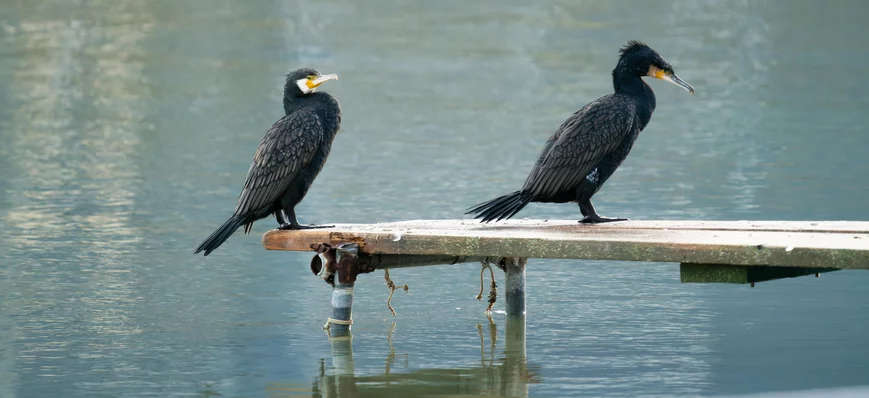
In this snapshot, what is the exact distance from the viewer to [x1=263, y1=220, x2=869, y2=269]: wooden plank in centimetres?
669

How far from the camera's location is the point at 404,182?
16.0 metres

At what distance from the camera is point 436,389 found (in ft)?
23.9

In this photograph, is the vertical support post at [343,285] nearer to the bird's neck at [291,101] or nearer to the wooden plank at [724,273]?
the bird's neck at [291,101]

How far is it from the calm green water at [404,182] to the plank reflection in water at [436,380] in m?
0.02

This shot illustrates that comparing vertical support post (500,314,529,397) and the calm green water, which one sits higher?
the calm green water

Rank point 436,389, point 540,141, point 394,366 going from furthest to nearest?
point 540,141 < point 394,366 < point 436,389

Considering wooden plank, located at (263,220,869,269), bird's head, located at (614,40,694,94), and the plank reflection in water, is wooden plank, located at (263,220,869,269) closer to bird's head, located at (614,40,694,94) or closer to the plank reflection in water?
the plank reflection in water

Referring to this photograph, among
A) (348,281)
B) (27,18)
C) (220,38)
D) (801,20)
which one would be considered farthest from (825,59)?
(348,281)

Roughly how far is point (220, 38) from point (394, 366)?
2390 cm

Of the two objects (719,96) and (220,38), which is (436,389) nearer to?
(719,96)

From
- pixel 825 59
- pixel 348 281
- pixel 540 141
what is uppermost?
pixel 825 59

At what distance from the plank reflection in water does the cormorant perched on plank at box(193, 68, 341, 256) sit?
922 millimetres

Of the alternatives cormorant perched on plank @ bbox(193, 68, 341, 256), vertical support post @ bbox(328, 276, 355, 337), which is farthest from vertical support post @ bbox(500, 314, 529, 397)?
cormorant perched on plank @ bbox(193, 68, 341, 256)

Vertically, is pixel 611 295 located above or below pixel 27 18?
below
